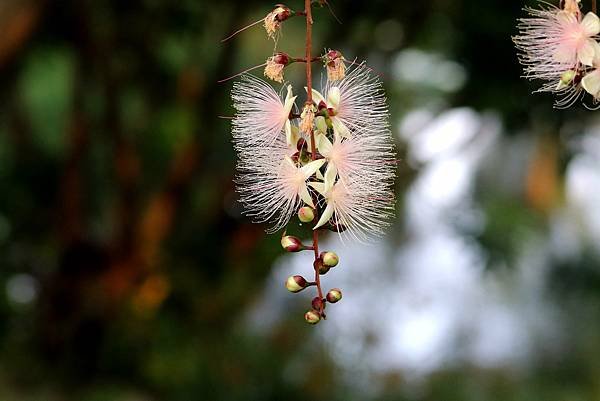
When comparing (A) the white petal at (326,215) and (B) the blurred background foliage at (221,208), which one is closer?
(A) the white petal at (326,215)

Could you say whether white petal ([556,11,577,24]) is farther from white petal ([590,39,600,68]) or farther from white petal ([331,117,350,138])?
white petal ([331,117,350,138])

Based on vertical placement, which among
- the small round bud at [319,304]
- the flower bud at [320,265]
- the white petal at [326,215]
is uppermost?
the white petal at [326,215]

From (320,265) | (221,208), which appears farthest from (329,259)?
(221,208)

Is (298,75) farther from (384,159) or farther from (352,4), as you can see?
(384,159)

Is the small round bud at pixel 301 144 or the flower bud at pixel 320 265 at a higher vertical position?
the small round bud at pixel 301 144

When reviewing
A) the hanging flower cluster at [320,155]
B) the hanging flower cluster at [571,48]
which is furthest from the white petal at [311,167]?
the hanging flower cluster at [571,48]

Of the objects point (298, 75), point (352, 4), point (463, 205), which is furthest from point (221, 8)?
point (463, 205)

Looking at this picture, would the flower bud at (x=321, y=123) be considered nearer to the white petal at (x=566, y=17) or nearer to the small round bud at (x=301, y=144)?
the small round bud at (x=301, y=144)
